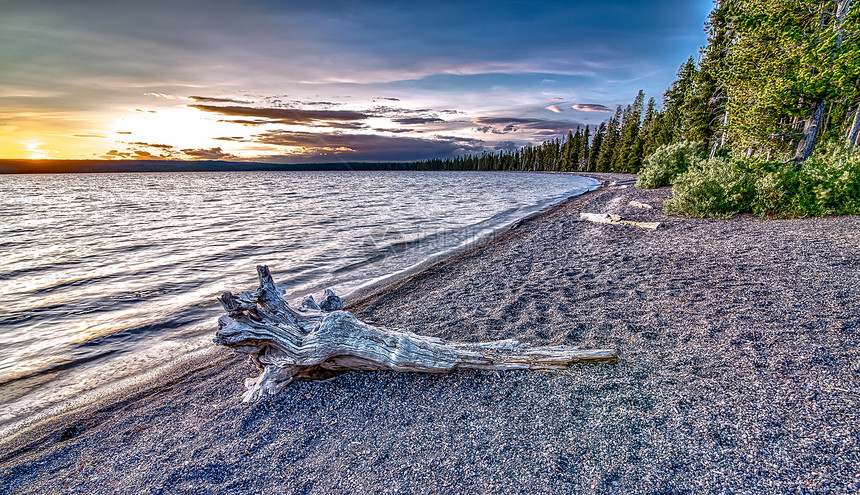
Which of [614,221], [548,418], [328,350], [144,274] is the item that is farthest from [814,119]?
[144,274]

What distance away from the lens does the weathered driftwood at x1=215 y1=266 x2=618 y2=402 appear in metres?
4.35

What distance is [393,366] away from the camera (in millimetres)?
4395

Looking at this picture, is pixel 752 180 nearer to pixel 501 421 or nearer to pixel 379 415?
pixel 501 421

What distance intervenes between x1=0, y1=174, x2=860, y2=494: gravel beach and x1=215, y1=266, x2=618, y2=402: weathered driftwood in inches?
7.0

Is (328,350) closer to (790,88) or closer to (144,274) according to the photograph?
(144,274)

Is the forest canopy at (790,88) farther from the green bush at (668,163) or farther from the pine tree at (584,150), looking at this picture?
the pine tree at (584,150)

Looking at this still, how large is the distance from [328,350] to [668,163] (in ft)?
103

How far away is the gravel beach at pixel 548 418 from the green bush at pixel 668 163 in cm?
2402

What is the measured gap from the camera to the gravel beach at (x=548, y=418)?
3.01 metres

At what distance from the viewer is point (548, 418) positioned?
365 cm

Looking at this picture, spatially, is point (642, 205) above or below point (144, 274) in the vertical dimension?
above

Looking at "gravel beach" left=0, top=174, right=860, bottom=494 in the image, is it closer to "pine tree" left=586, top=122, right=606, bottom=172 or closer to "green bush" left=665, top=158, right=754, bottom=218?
"green bush" left=665, top=158, right=754, bottom=218

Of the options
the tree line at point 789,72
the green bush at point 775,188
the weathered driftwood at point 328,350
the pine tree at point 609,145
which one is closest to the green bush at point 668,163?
the tree line at point 789,72

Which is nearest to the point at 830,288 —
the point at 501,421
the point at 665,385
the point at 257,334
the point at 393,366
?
the point at 665,385
